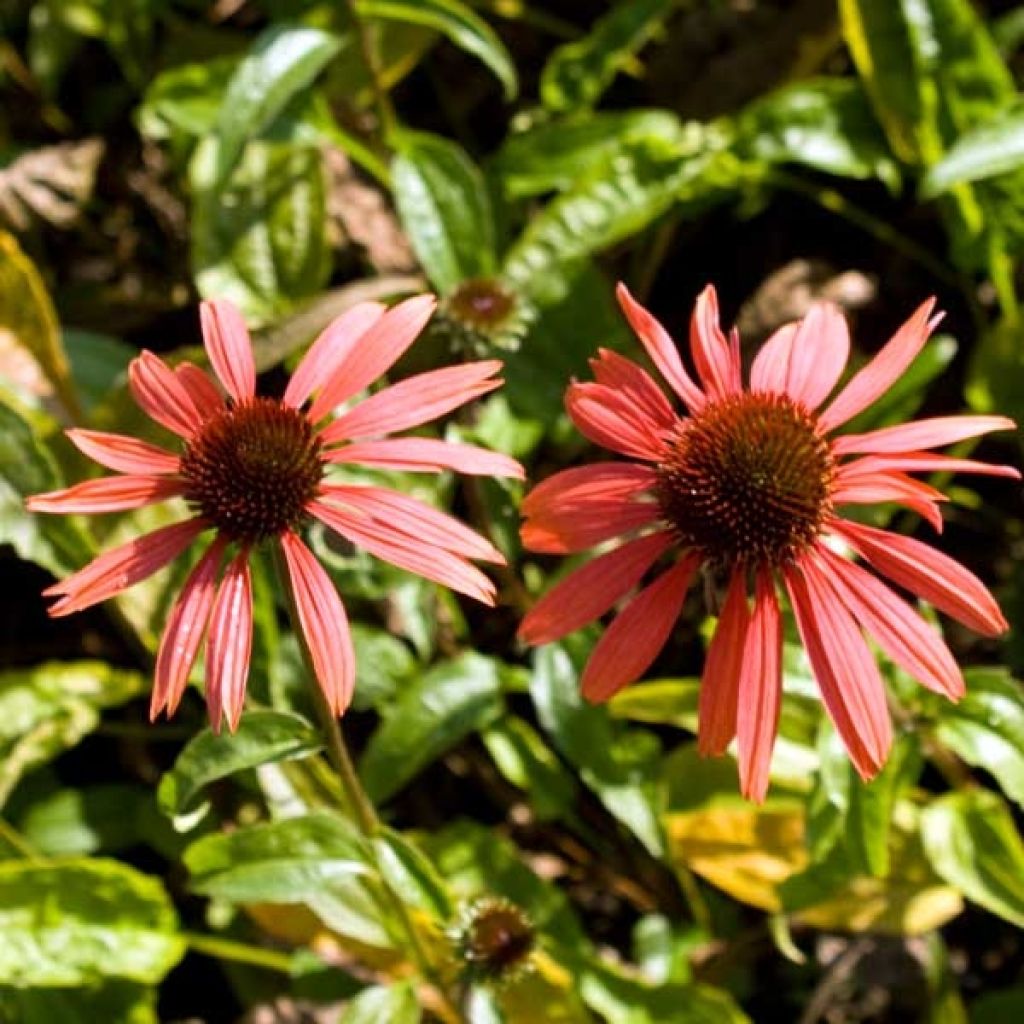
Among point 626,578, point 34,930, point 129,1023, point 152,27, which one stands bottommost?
point 129,1023

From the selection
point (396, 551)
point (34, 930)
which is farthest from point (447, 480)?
point (34, 930)

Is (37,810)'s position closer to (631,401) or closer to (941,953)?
(631,401)

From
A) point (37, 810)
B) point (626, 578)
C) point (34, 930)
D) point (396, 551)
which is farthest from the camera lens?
point (37, 810)

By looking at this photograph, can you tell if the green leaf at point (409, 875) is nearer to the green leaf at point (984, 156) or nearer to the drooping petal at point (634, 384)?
the drooping petal at point (634, 384)

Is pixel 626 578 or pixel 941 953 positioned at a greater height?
pixel 626 578

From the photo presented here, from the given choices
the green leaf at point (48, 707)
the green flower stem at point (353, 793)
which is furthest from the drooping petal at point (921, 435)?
the green leaf at point (48, 707)

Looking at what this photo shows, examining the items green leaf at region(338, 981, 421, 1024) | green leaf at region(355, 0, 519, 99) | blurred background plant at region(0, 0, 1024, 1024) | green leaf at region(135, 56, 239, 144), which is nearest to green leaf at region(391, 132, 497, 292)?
blurred background plant at region(0, 0, 1024, 1024)
